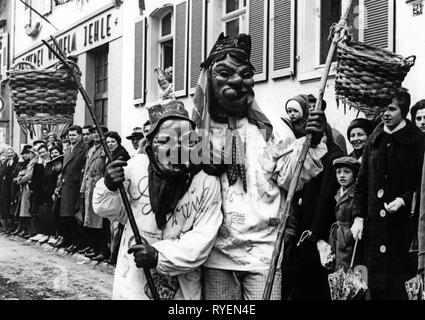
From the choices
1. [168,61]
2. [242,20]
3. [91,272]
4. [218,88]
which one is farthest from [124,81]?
[218,88]

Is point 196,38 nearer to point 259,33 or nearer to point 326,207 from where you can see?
point 259,33

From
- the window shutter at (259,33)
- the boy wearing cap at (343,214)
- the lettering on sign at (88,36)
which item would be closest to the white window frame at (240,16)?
the window shutter at (259,33)

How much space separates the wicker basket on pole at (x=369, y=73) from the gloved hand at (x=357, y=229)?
2.62ft

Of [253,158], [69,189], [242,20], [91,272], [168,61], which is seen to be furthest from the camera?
[168,61]

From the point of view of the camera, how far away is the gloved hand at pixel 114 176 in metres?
3.26

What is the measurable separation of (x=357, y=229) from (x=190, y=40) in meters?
6.23

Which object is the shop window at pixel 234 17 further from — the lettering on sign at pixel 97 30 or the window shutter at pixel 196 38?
the lettering on sign at pixel 97 30

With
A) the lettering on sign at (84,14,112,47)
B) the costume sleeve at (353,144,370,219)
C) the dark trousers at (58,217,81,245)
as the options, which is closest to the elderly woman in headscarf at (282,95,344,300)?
the costume sleeve at (353,144,370,219)

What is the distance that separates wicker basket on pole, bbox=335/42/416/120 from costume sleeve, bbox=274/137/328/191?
1.08m

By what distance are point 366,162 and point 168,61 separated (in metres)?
7.41

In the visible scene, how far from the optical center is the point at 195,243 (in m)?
3.21

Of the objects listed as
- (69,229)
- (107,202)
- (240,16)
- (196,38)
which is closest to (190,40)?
(196,38)

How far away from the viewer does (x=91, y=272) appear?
859cm

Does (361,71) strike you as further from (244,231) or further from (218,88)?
(244,231)
